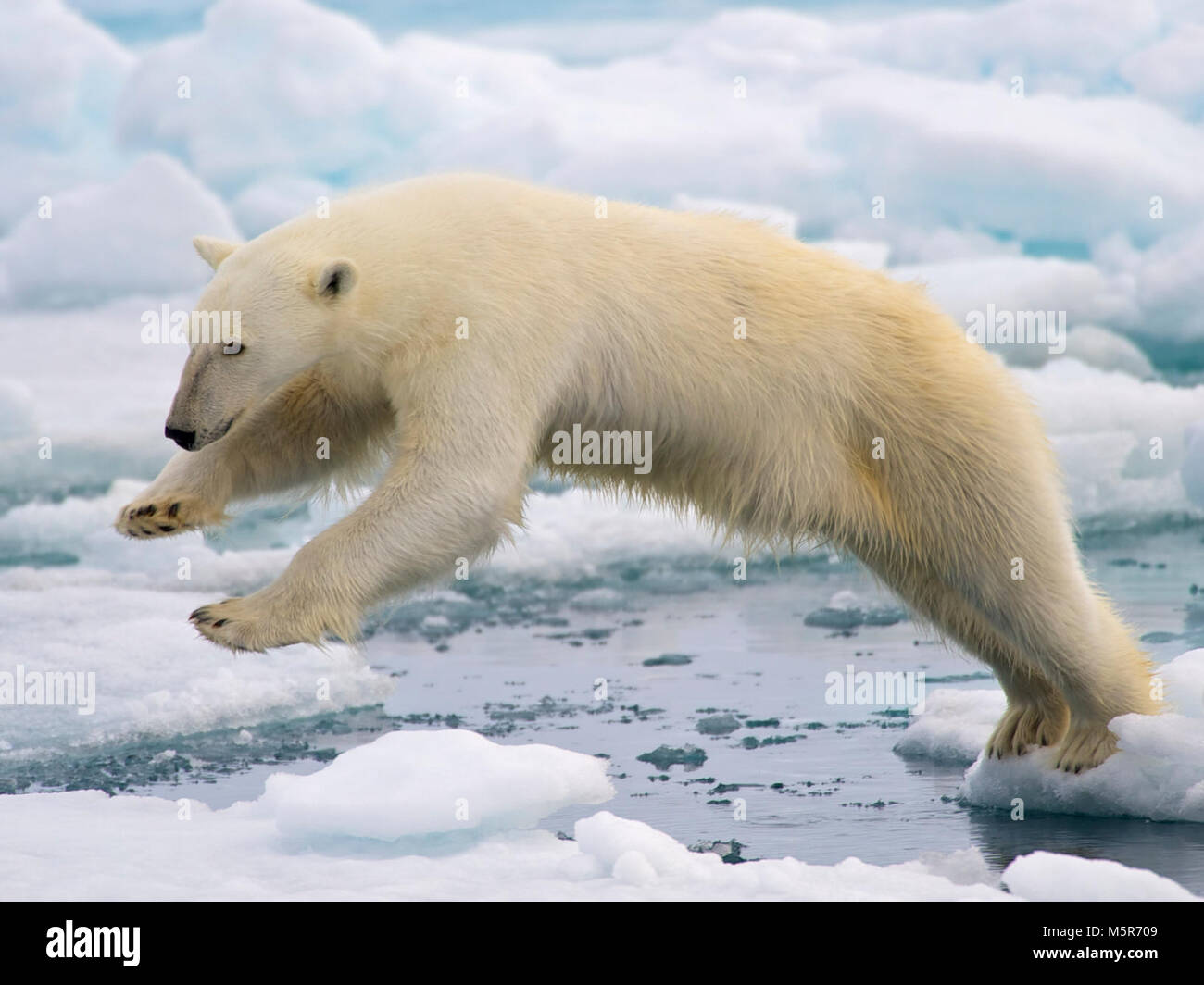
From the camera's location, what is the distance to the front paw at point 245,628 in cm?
360

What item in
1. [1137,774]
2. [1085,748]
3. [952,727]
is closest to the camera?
[1137,774]

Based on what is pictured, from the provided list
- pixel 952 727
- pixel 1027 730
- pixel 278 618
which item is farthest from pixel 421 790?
pixel 952 727

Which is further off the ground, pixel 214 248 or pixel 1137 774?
Result: pixel 214 248

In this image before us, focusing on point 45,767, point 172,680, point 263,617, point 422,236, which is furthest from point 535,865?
point 172,680

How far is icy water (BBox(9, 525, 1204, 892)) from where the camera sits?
14.9 feet

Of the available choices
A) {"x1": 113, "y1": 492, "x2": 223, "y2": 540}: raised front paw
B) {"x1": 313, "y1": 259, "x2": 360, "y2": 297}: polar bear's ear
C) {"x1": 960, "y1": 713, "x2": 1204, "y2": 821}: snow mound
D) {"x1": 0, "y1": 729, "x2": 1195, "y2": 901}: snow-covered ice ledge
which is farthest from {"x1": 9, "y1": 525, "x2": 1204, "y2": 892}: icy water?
{"x1": 313, "y1": 259, "x2": 360, "y2": 297}: polar bear's ear

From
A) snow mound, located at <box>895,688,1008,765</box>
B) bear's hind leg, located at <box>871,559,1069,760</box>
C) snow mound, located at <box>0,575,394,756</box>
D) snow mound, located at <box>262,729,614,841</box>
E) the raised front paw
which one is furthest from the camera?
snow mound, located at <box>0,575,394,756</box>

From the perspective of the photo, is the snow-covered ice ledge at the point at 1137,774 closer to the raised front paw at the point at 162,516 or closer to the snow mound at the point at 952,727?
the snow mound at the point at 952,727

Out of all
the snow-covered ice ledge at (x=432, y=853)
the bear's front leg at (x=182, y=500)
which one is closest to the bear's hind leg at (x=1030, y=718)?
the snow-covered ice ledge at (x=432, y=853)

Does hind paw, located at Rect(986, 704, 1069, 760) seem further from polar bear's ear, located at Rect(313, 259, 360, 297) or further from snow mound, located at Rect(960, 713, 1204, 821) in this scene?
polar bear's ear, located at Rect(313, 259, 360, 297)

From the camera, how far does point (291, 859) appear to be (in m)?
4.18

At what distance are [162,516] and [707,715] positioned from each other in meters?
2.96

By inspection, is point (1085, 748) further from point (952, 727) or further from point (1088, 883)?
point (1088, 883)

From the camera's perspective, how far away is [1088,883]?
357 centimetres
